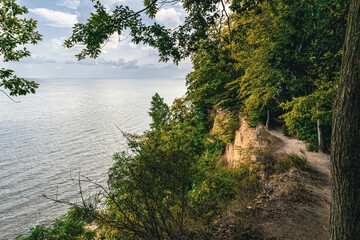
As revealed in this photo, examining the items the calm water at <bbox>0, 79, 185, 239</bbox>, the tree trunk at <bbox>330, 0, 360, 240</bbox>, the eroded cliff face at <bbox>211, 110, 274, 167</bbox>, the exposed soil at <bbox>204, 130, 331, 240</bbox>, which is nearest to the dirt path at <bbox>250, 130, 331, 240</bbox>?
the exposed soil at <bbox>204, 130, 331, 240</bbox>

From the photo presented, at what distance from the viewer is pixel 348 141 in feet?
8.74

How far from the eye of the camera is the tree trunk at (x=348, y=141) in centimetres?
257

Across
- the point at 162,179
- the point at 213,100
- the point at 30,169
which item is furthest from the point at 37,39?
the point at 30,169

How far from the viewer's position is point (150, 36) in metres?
4.79

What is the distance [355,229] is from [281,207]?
300cm

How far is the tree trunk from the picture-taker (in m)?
2.57

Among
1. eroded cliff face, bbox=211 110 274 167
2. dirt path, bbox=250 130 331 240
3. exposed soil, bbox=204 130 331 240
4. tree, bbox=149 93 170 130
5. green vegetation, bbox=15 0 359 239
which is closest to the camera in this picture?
green vegetation, bbox=15 0 359 239

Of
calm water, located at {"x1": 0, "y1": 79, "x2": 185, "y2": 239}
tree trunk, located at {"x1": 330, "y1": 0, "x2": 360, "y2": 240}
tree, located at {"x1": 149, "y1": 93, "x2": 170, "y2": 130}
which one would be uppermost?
tree trunk, located at {"x1": 330, "y1": 0, "x2": 360, "y2": 240}

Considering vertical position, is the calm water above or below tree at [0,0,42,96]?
below

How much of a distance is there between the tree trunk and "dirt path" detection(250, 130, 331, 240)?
2086 mm

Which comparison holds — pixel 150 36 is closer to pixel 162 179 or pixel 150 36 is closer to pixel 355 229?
pixel 162 179

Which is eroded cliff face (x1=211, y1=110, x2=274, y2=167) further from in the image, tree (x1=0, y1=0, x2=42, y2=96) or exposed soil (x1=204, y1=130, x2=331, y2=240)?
tree (x1=0, y1=0, x2=42, y2=96)

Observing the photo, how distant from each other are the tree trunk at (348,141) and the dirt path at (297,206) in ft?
6.84

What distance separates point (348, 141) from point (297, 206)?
3.95 meters
